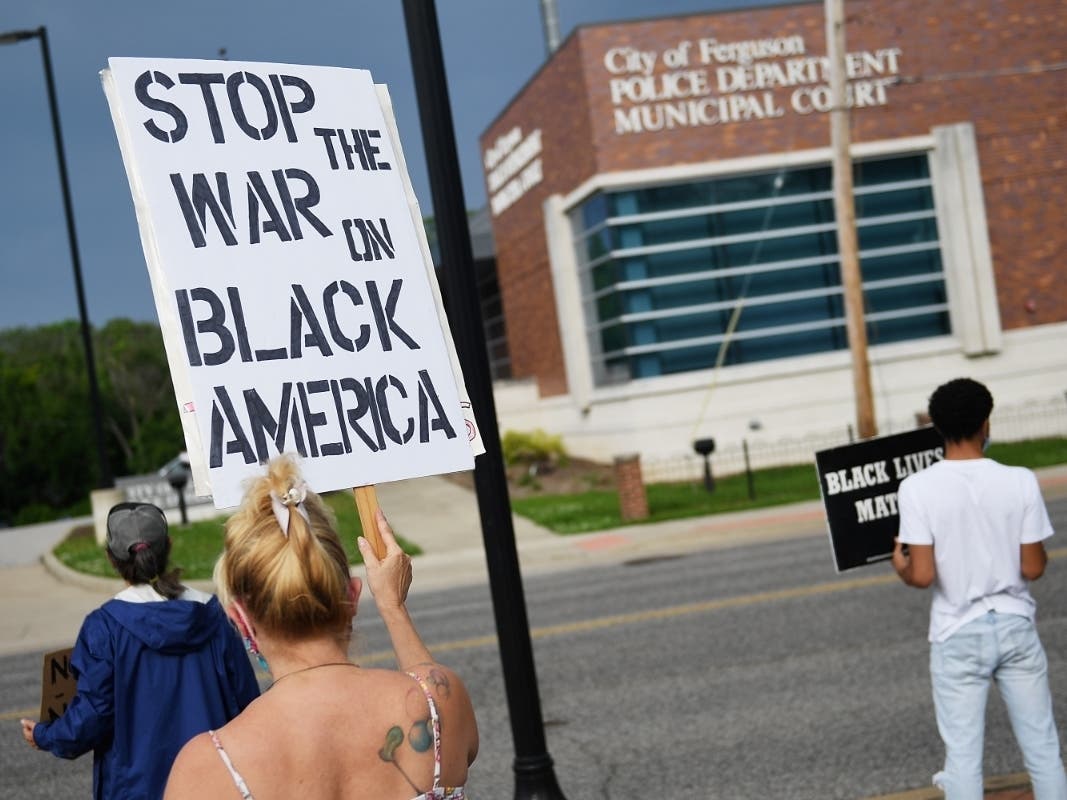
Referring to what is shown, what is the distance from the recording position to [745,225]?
93.7 ft

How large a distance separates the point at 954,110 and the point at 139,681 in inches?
1120

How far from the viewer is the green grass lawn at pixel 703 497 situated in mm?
21641

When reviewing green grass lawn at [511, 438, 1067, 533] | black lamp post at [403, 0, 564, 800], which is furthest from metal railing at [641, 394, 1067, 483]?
black lamp post at [403, 0, 564, 800]

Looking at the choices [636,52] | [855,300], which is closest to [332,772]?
[855,300]

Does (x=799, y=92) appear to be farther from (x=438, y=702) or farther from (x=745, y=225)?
(x=438, y=702)

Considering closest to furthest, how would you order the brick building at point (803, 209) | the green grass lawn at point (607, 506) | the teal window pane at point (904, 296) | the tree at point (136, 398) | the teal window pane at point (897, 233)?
the green grass lawn at point (607, 506), the brick building at point (803, 209), the teal window pane at point (904, 296), the teal window pane at point (897, 233), the tree at point (136, 398)

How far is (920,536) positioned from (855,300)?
17.1 m

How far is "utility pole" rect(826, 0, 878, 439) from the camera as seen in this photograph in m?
20.0

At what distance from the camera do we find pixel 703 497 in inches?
922

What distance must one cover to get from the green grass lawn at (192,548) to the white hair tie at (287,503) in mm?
16593

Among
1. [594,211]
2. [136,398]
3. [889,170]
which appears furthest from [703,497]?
[136,398]

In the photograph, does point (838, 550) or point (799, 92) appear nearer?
point (838, 550)

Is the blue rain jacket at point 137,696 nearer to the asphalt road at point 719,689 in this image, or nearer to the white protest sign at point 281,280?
the white protest sign at point 281,280

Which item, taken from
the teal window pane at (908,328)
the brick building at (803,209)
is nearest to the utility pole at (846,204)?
the brick building at (803,209)
